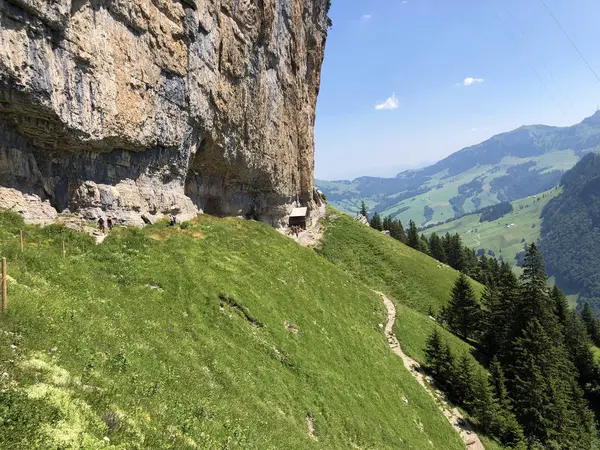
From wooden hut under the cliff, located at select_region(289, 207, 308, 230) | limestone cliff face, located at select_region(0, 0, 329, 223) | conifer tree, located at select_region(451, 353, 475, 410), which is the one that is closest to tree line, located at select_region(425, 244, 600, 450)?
conifer tree, located at select_region(451, 353, 475, 410)

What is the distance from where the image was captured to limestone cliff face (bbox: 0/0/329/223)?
84.3 feet

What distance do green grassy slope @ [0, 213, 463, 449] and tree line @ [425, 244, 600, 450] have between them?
7051 mm

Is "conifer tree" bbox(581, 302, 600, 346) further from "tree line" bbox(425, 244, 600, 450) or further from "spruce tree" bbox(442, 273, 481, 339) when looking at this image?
"spruce tree" bbox(442, 273, 481, 339)

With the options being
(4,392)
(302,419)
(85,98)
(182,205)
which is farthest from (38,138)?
(302,419)

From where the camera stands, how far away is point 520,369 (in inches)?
1884

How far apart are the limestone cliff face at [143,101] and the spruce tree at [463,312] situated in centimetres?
4038

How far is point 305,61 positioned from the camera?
74.6 meters

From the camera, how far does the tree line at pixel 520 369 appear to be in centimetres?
3931

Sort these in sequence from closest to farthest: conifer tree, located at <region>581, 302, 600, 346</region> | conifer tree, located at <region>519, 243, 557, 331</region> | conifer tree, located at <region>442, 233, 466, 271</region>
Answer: conifer tree, located at <region>519, 243, 557, 331</region> → conifer tree, located at <region>581, 302, 600, 346</region> → conifer tree, located at <region>442, 233, 466, 271</region>

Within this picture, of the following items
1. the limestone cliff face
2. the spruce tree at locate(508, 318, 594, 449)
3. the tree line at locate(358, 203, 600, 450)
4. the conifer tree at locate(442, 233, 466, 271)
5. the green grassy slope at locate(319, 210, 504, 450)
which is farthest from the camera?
the conifer tree at locate(442, 233, 466, 271)

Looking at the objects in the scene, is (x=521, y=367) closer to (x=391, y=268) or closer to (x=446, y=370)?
(x=446, y=370)

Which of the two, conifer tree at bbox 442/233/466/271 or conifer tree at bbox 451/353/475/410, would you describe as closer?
conifer tree at bbox 451/353/475/410

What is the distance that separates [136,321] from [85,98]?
66.0ft

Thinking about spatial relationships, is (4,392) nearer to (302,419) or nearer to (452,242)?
(302,419)
